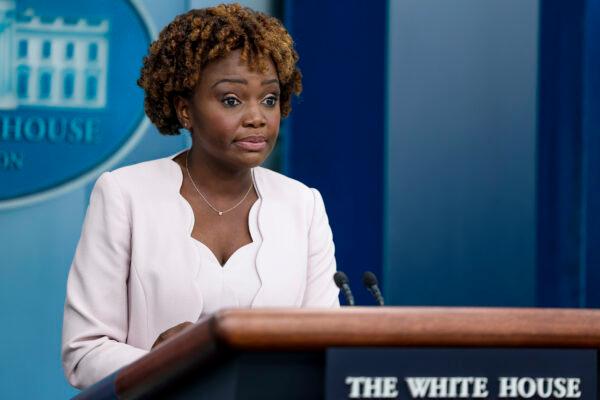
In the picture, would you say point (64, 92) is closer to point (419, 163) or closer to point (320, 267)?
point (419, 163)

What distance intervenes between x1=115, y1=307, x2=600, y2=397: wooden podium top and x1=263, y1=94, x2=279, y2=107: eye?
0.93 metres

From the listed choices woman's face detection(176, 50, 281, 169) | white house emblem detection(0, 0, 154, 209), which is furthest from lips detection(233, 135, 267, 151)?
white house emblem detection(0, 0, 154, 209)

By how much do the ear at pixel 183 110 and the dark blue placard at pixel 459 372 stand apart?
1.10m

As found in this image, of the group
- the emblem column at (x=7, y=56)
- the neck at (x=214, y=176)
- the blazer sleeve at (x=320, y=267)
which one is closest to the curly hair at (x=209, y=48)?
the neck at (x=214, y=176)

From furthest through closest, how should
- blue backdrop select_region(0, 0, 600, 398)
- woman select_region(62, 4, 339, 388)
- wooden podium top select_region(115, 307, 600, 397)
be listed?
blue backdrop select_region(0, 0, 600, 398), woman select_region(62, 4, 339, 388), wooden podium top select_region(115, 307, 600, 397)

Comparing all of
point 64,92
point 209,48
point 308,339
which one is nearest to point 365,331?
point 308,339

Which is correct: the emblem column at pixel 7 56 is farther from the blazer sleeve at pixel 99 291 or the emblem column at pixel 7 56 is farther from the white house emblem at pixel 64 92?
the blazer sleeve at pixel 99 291

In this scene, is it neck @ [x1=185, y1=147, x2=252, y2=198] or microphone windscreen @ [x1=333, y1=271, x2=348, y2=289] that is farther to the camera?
neck @ [x1=185, y1=147, x2=252, y2=198]

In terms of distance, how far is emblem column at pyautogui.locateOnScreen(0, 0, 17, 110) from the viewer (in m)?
3.91

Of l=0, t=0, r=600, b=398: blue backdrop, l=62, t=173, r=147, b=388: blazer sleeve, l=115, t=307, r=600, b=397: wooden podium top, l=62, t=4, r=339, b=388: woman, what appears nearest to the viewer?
l=115, t=307, r=600, b=397: wooden podium top

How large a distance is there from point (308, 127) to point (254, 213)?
186cm

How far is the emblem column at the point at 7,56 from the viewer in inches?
154

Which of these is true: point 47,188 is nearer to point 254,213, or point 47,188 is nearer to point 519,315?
point 254,213

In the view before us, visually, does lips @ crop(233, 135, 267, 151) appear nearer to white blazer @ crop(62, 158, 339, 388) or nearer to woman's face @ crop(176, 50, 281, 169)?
woman's face @ crop(176, 50, 281, 169)
